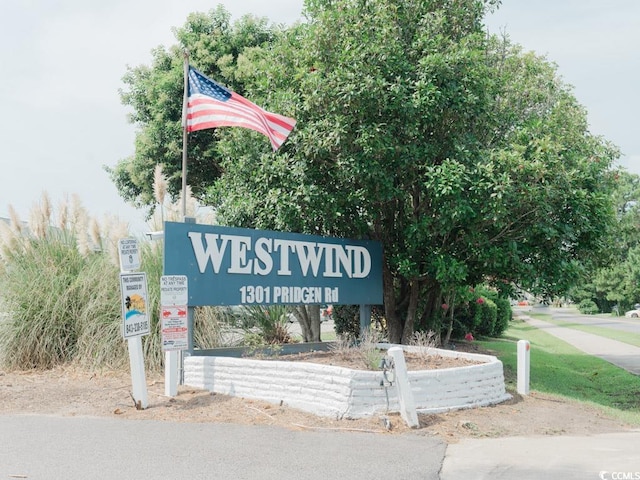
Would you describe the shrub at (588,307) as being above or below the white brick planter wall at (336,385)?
below

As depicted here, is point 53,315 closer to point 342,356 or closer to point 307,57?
point 342,356

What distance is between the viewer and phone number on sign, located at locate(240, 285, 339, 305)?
10.9 m

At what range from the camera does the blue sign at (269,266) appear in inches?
402

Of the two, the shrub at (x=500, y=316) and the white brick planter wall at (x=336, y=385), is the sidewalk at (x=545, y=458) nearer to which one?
the white brick planter wall at (x=336, y=385)

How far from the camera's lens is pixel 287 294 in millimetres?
11508

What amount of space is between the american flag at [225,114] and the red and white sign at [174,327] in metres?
3.23

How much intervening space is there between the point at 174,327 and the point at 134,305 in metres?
0.77

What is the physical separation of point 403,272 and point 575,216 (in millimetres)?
3269

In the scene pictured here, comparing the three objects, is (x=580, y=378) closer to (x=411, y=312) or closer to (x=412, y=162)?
(x=411, y=312)

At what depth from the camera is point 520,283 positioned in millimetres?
13180

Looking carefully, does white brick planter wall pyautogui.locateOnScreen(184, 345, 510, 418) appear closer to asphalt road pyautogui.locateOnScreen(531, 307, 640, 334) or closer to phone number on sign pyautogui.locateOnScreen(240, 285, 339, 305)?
phone number on sign pyautogui.locateOnScreen(240, 285, 339, 305)

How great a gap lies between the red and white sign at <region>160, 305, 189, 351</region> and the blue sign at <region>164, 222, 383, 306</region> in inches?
25.3

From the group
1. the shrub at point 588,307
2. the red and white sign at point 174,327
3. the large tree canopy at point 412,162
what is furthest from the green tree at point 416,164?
the shrub at point 588,307

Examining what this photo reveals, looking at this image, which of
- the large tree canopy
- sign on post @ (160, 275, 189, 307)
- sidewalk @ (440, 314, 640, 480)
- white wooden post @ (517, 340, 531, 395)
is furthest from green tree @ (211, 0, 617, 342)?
sidewalk @ (440, 314, 640, 480)
